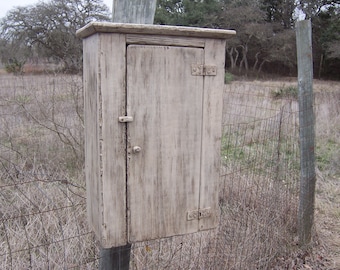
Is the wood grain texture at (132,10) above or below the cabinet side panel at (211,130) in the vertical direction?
above

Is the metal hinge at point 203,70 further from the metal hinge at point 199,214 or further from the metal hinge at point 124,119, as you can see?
the metal hinge at point 199,214

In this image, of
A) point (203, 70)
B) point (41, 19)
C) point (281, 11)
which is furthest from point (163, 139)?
point (281, 11)

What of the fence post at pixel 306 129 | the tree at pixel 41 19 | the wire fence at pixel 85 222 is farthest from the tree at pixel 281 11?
the fence post at pixel 306 129

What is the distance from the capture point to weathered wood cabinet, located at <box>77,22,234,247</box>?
130cm

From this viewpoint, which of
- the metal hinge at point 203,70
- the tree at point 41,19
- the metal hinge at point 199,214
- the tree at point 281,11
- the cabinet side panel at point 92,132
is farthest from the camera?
the tree at point 281,11

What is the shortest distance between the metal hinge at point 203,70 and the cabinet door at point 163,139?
2cm

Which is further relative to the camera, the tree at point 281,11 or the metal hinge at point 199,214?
the tree at point 281,11

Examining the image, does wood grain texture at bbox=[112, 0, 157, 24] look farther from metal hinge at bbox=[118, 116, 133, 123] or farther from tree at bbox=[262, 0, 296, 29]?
tree at bbox=[262, 0, 296, 29]

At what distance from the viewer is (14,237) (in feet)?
8.09

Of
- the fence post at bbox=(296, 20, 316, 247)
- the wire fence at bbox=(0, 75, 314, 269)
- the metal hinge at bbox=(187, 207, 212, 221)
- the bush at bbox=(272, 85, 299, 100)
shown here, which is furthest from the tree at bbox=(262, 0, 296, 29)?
the metal hinge at bbox=(187, 207, 212, 221)

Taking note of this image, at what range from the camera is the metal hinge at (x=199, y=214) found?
5.15ft

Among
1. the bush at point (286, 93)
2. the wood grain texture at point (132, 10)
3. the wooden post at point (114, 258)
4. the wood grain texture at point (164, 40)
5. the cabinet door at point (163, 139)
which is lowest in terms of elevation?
the wooden post at point (114, 258)

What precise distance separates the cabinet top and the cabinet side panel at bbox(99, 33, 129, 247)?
30mm

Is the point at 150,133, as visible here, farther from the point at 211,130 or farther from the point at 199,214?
the point at 199,214
